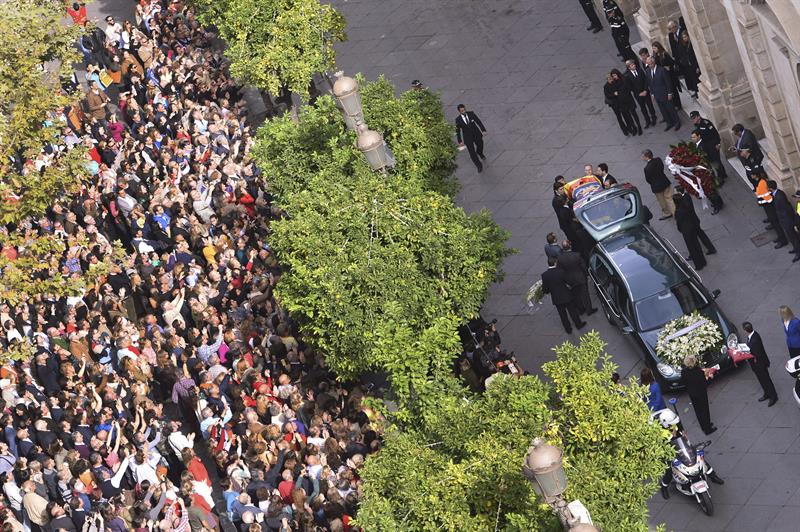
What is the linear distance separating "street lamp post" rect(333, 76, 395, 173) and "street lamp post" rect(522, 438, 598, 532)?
760 cm

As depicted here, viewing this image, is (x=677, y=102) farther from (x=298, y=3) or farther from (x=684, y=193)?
(x=298, y=3)

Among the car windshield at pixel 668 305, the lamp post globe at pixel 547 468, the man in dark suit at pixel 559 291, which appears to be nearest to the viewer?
the lamp post globe at pixel 547 468

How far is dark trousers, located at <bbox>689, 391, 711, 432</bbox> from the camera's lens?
24.9 meters

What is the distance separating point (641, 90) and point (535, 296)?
6.28 m

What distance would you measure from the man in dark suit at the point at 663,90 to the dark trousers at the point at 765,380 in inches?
363

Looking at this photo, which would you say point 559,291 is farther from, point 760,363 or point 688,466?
point 688,466

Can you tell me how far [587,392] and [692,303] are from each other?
772cm

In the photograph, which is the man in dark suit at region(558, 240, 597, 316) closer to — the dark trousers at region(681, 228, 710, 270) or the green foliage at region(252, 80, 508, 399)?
the dark trousers at region(681, 228, 710, 270)

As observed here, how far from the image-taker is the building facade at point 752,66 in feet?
88.9

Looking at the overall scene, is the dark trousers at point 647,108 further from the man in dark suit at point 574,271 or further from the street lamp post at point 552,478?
the street lamp post at point 552,478

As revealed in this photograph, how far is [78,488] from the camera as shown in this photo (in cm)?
2588

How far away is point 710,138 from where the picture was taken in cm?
3045

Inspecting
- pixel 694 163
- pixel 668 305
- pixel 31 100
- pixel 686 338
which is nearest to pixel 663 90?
pixel 694 163

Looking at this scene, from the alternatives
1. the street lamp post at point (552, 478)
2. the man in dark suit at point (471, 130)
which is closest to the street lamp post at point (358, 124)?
the street lamp post at point (552, 478)
